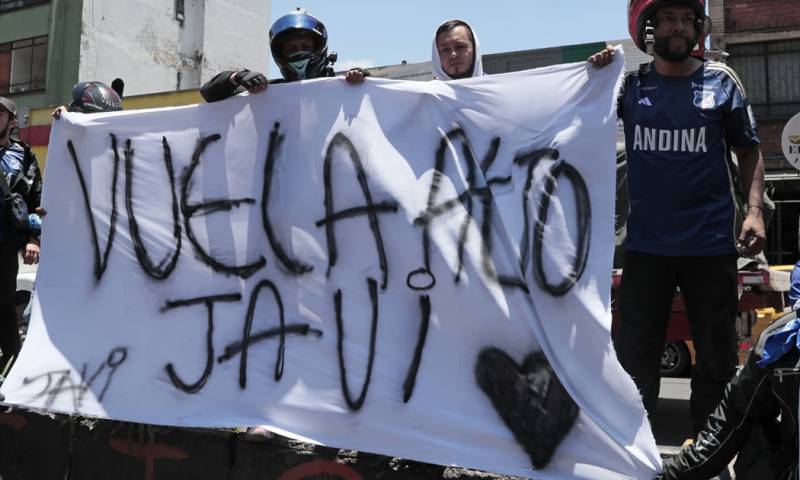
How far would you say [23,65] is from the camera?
99.5 ft

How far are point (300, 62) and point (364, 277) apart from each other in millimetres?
1309

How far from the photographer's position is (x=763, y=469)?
8.38 feet

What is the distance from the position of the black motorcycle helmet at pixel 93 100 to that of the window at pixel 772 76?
54.8 ft

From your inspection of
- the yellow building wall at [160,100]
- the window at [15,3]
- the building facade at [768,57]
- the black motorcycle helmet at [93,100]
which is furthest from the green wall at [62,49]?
the black motorcycle helmet at [93,100]

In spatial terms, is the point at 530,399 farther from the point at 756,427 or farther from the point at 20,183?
the point at 20,183

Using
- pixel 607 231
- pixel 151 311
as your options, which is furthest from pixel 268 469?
pixel 607 231

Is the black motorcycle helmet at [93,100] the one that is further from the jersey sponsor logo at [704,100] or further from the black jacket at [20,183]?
the jersey sponsor logo at [704,100]

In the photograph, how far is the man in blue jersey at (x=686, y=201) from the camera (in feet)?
10.1

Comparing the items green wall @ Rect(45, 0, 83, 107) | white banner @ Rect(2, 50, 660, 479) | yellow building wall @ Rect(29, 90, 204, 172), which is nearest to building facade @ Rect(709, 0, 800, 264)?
yellow building wall @ Rect(29, 90, 204, 172)

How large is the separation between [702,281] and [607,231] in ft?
1.33

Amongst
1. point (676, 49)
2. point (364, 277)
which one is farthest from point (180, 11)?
point (676, 49)

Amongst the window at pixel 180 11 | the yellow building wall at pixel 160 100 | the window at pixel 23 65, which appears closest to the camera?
the yellow building wall at pixel 160 100

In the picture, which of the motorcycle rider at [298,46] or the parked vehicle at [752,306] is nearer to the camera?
the motorcycle rider at [298,46]

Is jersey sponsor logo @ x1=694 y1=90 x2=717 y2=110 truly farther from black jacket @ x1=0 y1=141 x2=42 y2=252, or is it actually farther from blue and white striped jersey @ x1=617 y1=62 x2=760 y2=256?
black jacket @ x1=0 y1=141 x2=42 y2=252
